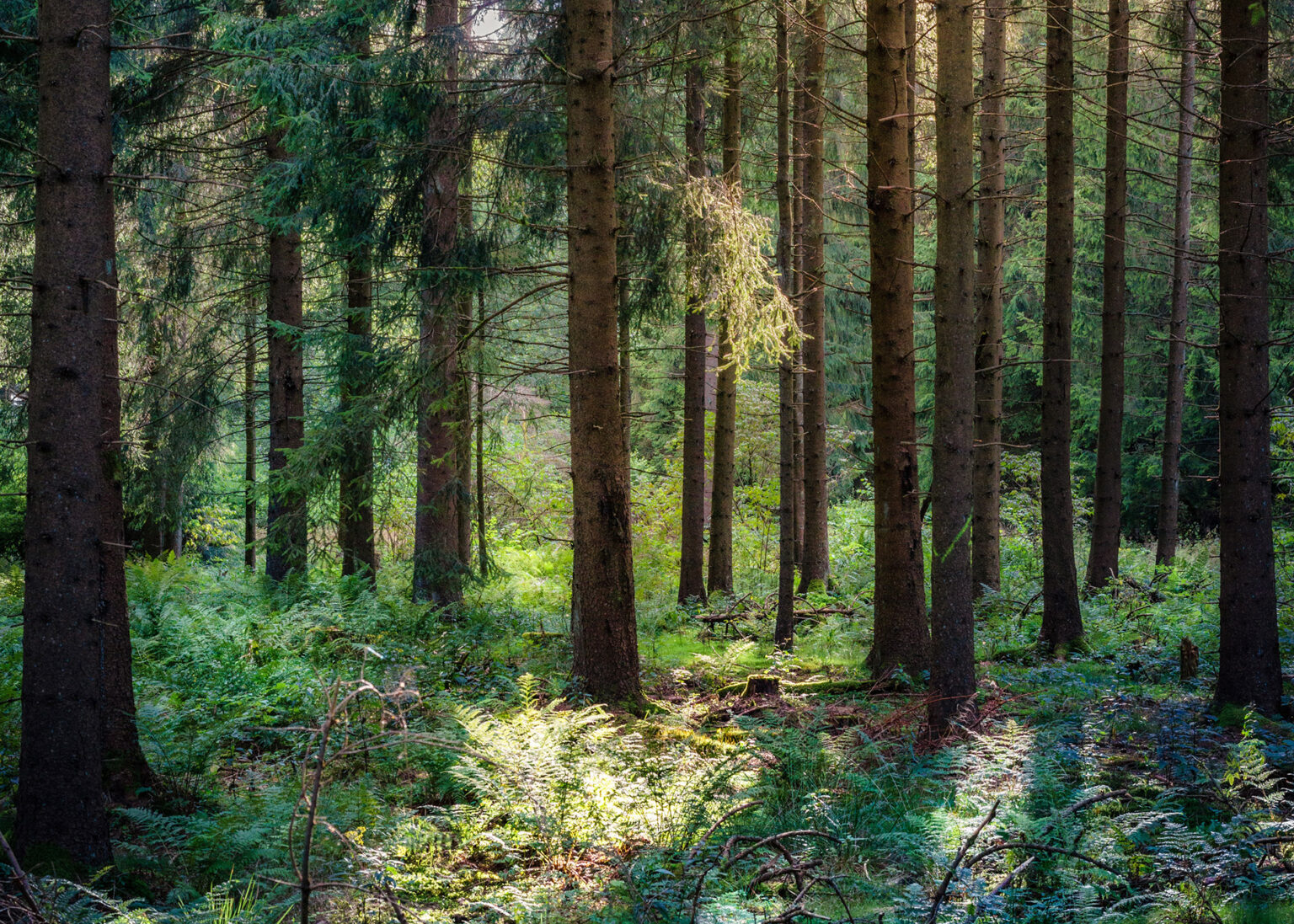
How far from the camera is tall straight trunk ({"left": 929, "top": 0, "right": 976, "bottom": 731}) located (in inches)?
243

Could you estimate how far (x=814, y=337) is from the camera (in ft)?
39.4

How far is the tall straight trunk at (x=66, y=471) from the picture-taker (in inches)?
187

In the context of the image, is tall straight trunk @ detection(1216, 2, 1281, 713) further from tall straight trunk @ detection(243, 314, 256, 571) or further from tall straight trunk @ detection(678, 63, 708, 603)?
tall straight trunk @ detection(243, 314, 256, 571)

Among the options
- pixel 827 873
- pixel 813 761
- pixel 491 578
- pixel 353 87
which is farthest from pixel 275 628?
pixel 827 873

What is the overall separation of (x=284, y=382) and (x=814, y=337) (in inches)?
298

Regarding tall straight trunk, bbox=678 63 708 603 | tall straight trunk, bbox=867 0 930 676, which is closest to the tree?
tall straight trunk, bbox=678 63 708 603

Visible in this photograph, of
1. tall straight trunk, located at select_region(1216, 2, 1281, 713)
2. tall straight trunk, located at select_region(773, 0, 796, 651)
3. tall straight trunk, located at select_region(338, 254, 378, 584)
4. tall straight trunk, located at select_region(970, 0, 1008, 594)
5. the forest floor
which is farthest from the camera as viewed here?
tall straight trunk, located at select_region(970, 0, 1008, 594)

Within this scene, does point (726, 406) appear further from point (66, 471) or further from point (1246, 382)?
point (66, 471)

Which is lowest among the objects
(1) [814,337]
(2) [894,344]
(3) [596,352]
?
(3) [596,352]

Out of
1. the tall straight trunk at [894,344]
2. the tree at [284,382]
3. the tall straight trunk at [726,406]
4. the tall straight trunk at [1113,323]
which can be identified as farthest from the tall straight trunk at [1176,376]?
the tree at [284,382]

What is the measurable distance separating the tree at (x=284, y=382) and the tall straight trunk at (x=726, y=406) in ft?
18.5

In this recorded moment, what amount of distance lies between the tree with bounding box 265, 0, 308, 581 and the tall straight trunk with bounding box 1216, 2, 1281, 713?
1023 cm

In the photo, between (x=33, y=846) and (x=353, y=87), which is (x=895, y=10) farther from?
(x=33, y=846)

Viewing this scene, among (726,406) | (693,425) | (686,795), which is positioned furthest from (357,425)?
(686,795)
